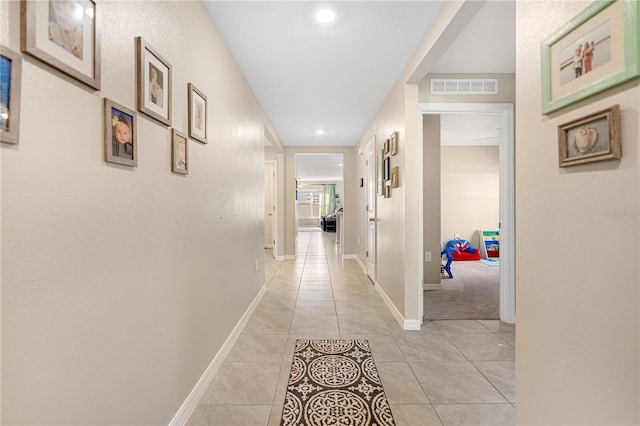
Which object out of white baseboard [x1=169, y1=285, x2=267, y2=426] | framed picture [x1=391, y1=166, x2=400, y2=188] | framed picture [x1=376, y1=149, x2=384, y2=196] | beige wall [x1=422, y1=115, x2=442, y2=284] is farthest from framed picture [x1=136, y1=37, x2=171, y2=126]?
beige wall [x1=422, y1=115, x2=442, y2=284]

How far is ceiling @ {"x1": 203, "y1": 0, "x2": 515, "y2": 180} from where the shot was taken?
1878 millimetres

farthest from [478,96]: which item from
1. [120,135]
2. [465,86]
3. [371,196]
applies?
[120,135]

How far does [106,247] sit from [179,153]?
66cm

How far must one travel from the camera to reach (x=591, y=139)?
862mm

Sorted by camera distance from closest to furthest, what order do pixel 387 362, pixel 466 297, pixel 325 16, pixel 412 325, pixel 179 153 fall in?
pixel 179 153
pixel 325 16
pixel 387 362
pixel 412 325
pixel 466 297

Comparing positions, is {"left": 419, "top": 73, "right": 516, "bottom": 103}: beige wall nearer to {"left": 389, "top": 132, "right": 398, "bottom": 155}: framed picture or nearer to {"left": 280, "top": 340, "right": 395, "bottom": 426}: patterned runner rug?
{"left": 389, "top": 132, "right": 398, "bottom": 155}: framed picture

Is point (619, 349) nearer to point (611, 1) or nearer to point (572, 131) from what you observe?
point (572, 131)

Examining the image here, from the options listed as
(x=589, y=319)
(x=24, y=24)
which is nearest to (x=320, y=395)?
(x=589, y=319)

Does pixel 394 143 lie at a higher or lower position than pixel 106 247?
higher

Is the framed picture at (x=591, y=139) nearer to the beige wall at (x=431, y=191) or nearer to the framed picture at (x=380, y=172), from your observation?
the framed picture at (x=380, y=172)

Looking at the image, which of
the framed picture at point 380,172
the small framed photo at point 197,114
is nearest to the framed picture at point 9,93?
the small framed photo at point 197,114

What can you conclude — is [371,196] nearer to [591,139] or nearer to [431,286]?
[431,286]

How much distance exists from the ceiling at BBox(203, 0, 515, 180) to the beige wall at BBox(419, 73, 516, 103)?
6 cm

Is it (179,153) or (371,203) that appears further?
(371,203)
